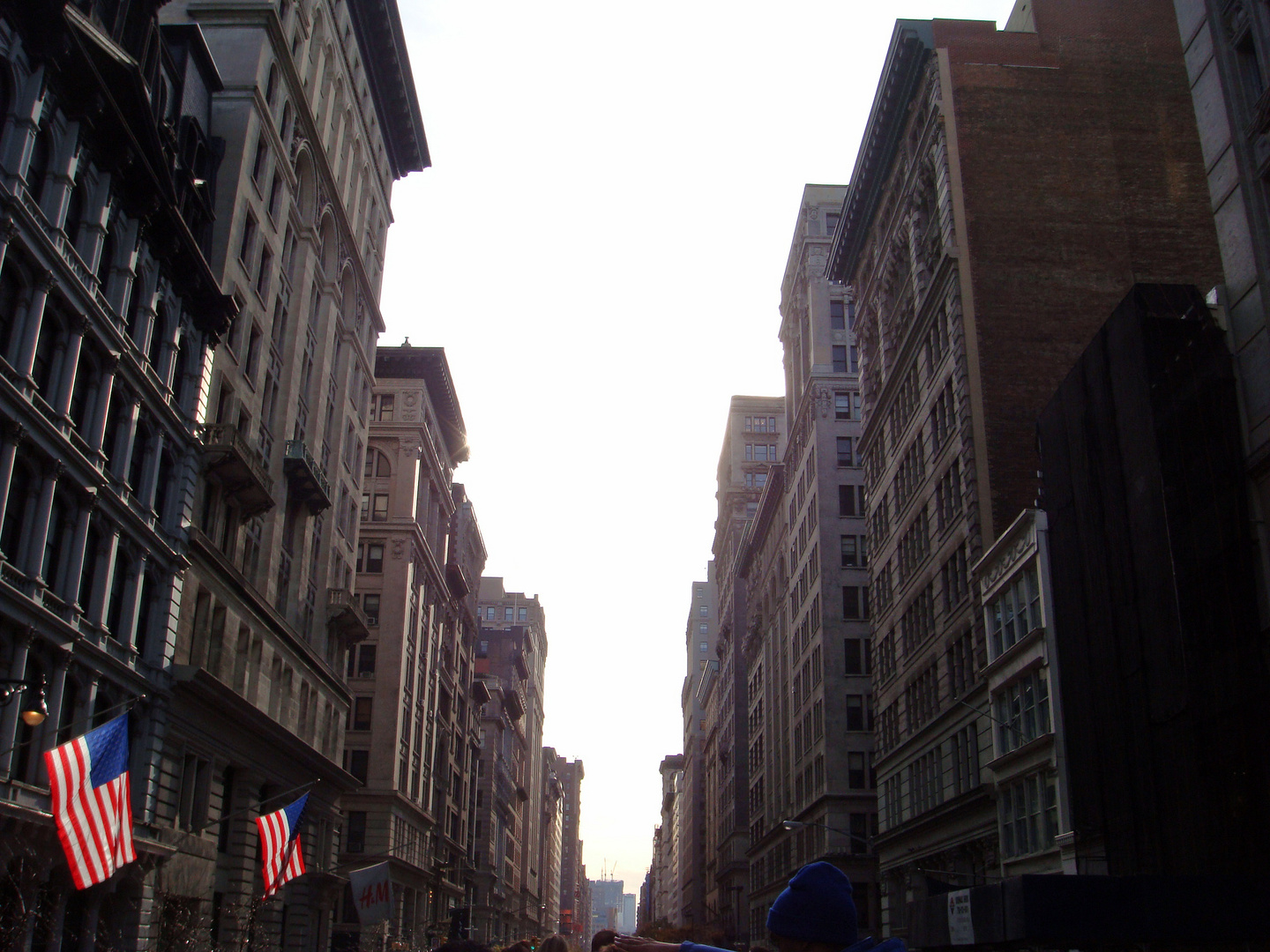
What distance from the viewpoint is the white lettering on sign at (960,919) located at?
1825 centimetres

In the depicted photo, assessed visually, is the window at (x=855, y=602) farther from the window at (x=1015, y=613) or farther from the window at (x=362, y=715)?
the window at (x=1015, y=613)

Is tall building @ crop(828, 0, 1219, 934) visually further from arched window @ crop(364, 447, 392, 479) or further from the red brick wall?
arched window @ crop(364, 447, 392, 479)

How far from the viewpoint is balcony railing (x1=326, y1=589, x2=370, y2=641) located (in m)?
58.5

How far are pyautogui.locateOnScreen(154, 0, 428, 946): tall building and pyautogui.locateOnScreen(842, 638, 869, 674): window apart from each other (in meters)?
33.0

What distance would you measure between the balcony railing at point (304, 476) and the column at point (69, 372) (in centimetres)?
1959

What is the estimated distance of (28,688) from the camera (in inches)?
1112

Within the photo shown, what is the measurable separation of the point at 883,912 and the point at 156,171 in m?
48.2

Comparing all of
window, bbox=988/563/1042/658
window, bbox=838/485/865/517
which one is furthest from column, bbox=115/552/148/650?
window, bbox=838/485/865/517

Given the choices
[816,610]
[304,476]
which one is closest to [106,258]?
[304,476]

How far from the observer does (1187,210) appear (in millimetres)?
54438

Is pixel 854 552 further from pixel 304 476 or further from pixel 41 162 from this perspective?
pixel 41 162

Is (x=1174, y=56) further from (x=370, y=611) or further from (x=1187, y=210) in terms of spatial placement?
(x=370, y=611)

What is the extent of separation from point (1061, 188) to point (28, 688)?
46.0 metres

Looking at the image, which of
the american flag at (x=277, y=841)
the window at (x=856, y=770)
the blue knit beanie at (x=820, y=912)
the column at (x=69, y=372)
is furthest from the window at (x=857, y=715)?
the blue knit beanie at (x=820, y=912)
